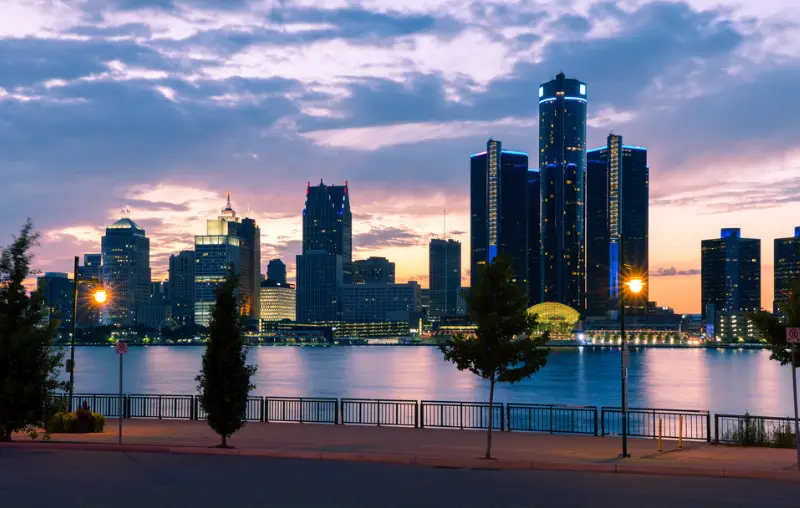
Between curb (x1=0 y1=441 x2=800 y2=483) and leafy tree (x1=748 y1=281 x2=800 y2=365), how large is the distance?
7938 millimetres

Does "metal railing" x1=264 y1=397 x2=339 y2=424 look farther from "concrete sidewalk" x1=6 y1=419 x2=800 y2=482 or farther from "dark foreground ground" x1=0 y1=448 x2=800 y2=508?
"dark foreground ground" x1=0 y1=448 x2=800 y2=508

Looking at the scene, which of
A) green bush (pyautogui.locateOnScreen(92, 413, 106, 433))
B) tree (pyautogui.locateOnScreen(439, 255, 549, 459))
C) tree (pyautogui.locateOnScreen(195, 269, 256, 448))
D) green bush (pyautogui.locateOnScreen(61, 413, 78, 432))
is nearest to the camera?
tree (pyautogui.locateOnScreen(439, 255, 549, 459))

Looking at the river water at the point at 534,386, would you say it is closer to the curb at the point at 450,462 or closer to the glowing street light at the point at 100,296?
the glowing street light at the point at 100,296

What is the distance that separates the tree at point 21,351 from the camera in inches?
1099

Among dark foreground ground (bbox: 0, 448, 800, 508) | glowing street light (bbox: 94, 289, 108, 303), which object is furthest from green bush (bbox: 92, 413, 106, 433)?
dark foreground ground (bbox: 0, 448, 800, 508)

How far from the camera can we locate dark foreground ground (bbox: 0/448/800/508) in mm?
17531

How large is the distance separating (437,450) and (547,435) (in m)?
5.56

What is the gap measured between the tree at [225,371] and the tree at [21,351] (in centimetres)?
507

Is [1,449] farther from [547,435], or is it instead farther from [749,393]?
[749,393]

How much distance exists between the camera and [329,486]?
19.8 m

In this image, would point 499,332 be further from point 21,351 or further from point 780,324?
point 21,351

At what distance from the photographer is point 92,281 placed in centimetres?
3612

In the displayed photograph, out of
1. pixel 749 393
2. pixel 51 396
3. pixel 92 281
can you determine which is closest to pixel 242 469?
pixel 51 396

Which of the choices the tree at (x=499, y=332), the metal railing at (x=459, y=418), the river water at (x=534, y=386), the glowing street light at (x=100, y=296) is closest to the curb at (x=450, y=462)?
the tree at (x=499, y=332)
